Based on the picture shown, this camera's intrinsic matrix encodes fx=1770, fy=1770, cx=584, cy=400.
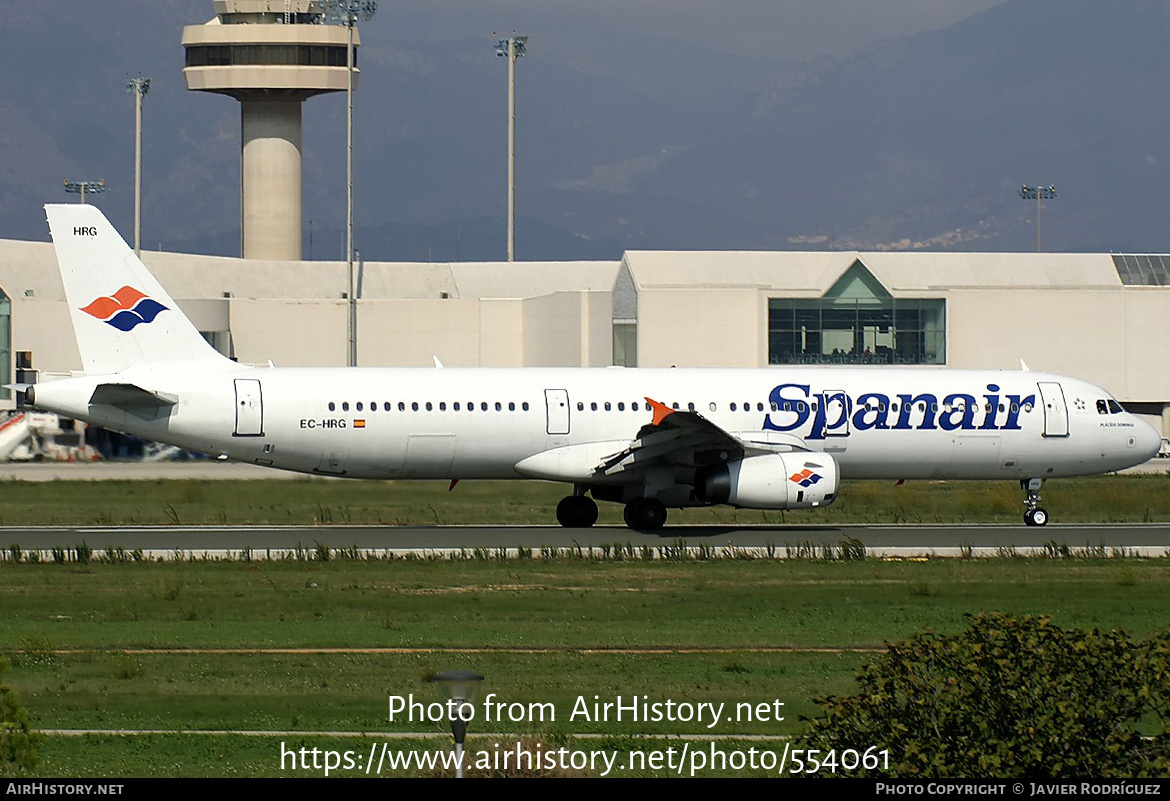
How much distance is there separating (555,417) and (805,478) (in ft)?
18.3

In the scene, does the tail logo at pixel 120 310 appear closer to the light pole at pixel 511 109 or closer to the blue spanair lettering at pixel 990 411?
the blue spanair lettering at pixel 990 411

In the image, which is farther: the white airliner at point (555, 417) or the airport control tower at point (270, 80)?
the airport control tower at point (270, 80)

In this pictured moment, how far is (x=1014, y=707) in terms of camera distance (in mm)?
11266

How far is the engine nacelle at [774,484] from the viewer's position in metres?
36.1

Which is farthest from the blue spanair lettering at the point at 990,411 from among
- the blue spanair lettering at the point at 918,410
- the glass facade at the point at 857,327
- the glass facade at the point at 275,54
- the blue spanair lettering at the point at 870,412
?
the glass facade at the point at 275,54

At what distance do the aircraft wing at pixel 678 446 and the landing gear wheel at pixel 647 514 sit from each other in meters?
0.78

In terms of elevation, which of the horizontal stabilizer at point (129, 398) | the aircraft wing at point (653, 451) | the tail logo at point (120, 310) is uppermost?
the tail logo at point (120, 310)

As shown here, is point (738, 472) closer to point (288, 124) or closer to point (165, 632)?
point (165, 632)

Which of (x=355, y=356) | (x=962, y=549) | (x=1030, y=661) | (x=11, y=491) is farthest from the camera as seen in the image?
(x=355, y=356)

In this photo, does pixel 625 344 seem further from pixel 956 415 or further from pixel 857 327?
pixel 956 415

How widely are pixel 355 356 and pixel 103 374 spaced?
55.2 m

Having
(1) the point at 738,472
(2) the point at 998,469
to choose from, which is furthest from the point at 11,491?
(2) the point at 998,469

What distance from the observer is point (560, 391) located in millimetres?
38344

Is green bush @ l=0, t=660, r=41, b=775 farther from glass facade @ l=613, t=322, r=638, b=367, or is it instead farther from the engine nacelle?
glass facade @ l=613, t=322, r=638, b=367
